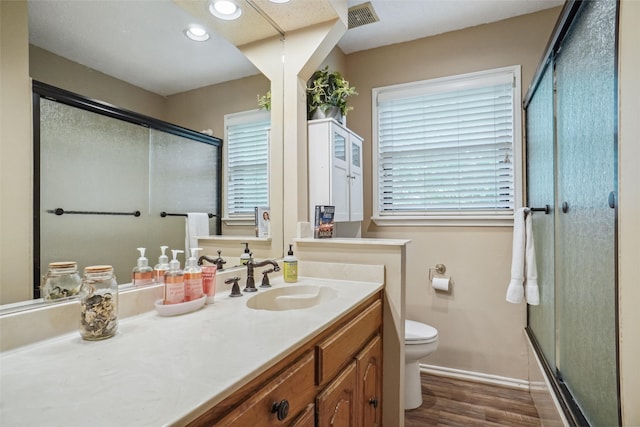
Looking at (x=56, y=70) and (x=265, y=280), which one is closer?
(x=56, y=70)

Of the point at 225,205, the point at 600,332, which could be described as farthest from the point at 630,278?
the point at 225,205

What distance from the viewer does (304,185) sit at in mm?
2027

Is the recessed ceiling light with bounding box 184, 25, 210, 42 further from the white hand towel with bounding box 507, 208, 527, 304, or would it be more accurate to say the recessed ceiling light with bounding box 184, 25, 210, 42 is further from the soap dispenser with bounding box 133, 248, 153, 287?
the white hand towel with bounding box 507, 208, 527, 304

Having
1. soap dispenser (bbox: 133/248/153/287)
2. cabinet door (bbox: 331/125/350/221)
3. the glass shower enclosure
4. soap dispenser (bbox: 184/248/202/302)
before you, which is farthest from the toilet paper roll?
soap dispenser (bbox: 133/248/153/287)

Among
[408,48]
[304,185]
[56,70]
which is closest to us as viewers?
[56,70]

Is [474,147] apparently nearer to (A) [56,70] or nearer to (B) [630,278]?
(B) [630,278]

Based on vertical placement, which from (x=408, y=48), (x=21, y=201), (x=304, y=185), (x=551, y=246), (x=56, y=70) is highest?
(x=408, y=48)

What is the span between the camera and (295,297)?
5.21ft

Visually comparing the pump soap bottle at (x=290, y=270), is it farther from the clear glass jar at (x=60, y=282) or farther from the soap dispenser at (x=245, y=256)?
the clear glass jar at (x=60, y=282)

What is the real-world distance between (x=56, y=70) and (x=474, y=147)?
2438mm

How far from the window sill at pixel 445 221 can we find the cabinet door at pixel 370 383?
1.22 metres

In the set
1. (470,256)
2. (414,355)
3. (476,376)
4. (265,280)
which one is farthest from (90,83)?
(476,376)

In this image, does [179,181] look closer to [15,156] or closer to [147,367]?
[15,156]

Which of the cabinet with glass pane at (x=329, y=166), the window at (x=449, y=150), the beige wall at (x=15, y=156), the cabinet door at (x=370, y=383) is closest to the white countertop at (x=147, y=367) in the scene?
the beige wall at (x=15, y=156)
